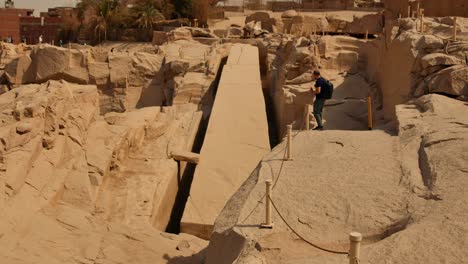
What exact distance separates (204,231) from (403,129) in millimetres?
3237

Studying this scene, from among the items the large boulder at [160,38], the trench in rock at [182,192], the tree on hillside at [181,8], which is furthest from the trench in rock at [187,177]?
the tree on hillside at [181,8]

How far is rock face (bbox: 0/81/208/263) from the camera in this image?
7.57 meters

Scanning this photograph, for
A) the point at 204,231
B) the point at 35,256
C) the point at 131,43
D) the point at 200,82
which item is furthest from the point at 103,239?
the point at 131,43

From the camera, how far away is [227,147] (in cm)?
1168

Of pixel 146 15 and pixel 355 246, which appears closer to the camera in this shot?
pixel 355 246

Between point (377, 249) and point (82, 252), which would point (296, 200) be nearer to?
point (377, 249)

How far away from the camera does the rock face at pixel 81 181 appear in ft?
24.8

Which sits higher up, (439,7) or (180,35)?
(439,7)

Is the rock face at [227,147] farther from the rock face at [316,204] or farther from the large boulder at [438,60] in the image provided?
the large boulder at [438,60]

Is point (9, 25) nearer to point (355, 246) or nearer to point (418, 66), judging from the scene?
point (418, 66)

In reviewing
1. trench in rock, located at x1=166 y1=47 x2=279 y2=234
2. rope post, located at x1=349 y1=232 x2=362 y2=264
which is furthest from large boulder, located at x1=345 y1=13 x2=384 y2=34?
rope post, located at x1=349 y1=232 x2=362 y2=264

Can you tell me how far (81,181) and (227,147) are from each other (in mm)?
3380

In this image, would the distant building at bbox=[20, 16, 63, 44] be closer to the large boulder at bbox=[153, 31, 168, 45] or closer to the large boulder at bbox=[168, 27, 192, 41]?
the large boulder at bbox=[153, 31, 168, 45]

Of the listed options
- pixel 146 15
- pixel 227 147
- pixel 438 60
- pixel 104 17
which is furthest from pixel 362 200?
pixel 104 17
